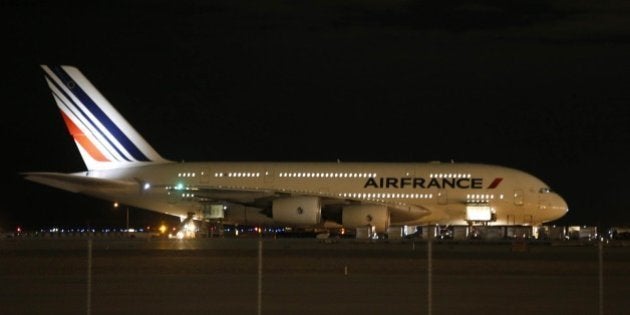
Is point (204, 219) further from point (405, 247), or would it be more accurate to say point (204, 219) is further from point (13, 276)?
point (13, 276)

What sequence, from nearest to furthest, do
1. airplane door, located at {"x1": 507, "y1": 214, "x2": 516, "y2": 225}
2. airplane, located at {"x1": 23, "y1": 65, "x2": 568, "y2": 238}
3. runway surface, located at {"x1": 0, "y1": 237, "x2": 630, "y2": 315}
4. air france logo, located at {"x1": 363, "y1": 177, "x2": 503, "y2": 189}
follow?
runway surface, located at {"x1": 0, "y1": 237, "x2": 630, "y2": 315} → airplane, located at {"x1": 23, "y1": 65, "x2": 568, "y2": 238} → air france logo, located at {"x1": 363, "y1": 177, "x2": 503, "y2": 189} → airplane door, located at {"x1": 507, "y1": 214, "x2": 516, "y2": 225}

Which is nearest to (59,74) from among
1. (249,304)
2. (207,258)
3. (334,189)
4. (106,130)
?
(106,130)

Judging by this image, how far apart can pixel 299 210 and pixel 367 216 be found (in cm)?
370

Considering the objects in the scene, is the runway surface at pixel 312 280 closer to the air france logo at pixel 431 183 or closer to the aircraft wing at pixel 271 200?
the aircraft wing at pixel 271 200

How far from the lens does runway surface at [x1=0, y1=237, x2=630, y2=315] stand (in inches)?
859

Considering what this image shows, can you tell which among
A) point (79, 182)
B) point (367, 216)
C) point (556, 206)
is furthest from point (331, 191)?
point (79, 182)

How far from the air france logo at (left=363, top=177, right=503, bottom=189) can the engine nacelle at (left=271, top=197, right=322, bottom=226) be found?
447 centimetres

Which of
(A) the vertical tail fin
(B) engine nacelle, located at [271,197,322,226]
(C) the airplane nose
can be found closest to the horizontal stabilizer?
(A) the vertical tail fin

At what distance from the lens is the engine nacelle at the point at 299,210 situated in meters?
59.8

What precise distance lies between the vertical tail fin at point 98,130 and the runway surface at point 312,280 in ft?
67.3

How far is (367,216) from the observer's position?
5938 centimetres

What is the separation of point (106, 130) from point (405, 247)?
26368mm

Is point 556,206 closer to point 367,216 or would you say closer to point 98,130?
point 367,216

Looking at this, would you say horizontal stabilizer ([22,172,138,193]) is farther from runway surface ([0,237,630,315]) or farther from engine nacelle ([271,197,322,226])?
runway surface ([0,237,630,315])
